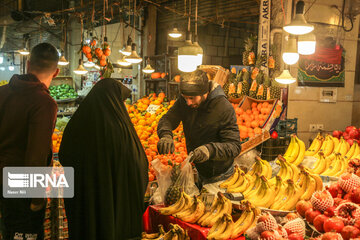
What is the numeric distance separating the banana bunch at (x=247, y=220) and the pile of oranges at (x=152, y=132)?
1069 millimetres

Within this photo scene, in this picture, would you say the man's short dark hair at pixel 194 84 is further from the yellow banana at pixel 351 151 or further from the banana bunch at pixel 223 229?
the yellow banana at pixel 351 151

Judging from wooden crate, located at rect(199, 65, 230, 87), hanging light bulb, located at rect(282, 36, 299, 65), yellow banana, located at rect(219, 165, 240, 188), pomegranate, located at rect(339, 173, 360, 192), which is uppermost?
hanging light bulb, located at rect(282, 36, 299, 65)

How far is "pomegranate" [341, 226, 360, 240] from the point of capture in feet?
5.87

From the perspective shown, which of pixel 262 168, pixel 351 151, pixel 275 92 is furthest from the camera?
pixel 275 92

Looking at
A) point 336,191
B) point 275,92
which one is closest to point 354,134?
point 275,92

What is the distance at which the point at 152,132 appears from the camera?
21.2ft

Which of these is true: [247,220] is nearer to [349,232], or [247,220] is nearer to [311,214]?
[311,214]

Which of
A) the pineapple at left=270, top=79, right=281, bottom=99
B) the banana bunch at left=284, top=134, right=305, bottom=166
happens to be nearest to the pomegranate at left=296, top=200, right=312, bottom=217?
the banana bunch at left=284, top=134, right=305, bottom=166

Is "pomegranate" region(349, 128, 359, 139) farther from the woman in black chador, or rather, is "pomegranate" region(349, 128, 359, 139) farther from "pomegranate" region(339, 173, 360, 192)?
the woman in black chador

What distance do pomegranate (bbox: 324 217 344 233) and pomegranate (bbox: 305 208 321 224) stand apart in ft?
0.55

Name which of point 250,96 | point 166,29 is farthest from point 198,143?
point 166,29

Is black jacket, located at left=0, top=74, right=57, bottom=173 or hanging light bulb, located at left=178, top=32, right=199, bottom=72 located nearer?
black jacket, located at left=0, top=74, right=57, bottom=173

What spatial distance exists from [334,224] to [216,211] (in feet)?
3.51

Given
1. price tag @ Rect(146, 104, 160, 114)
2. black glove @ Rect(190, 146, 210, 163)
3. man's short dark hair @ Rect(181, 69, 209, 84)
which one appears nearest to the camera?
black glove @ Rect(190, 146, 210, 163)
